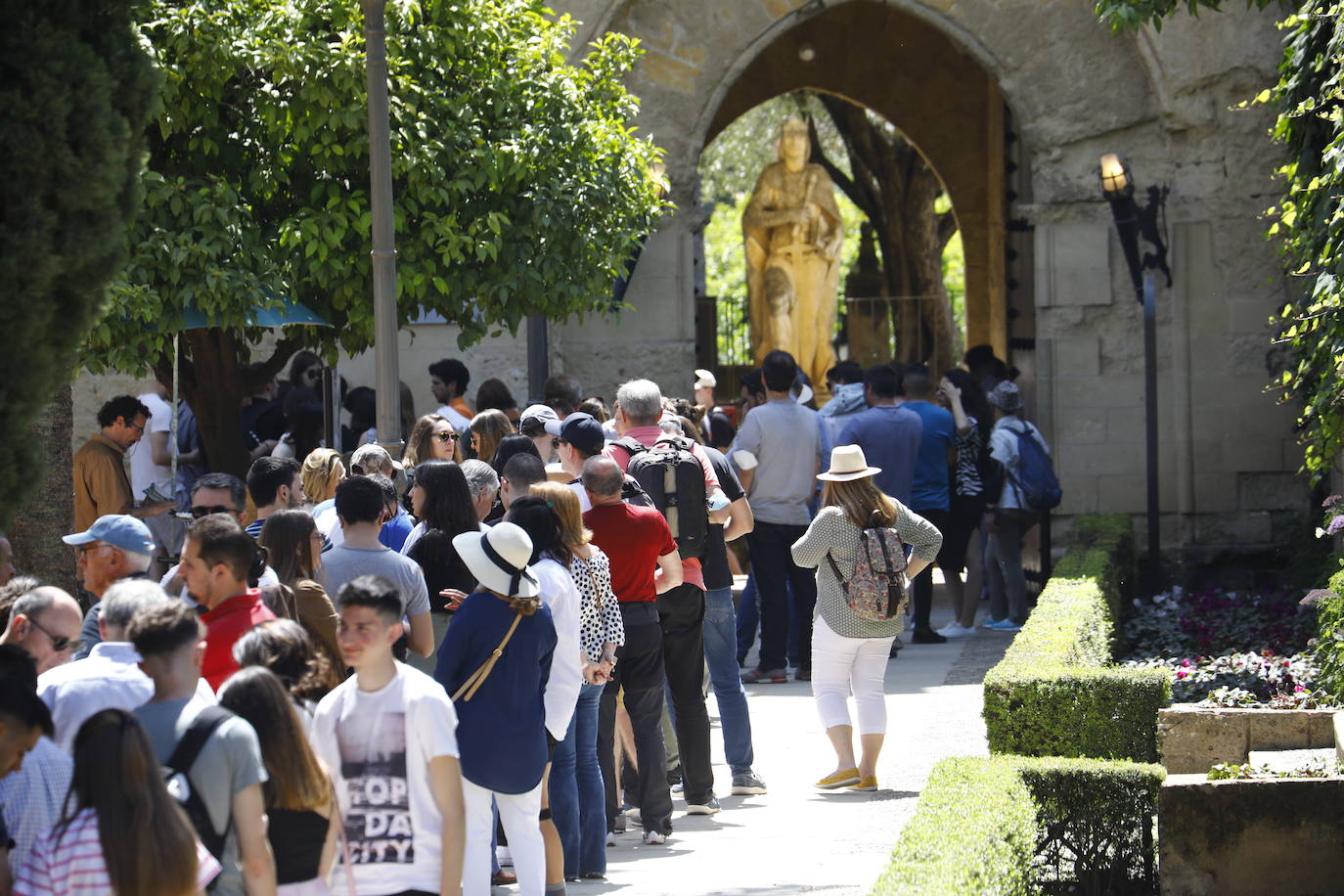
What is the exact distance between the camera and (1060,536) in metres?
15.1

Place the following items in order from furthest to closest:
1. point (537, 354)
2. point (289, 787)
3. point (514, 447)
Result: point (537, 354) < point (514, 447) < point (289, 787)

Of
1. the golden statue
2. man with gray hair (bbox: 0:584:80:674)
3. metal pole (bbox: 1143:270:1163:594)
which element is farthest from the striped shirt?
the golden statue

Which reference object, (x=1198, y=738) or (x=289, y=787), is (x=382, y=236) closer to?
(x=1198, y=738)

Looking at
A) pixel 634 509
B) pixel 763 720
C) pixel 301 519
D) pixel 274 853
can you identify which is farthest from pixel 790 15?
pixel 274 853

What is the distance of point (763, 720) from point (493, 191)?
11.0 ft

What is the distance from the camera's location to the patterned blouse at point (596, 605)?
21.8 feet

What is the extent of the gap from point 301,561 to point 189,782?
204cm

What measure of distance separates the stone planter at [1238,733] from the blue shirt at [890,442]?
11.8 ft

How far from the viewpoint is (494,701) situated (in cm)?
573

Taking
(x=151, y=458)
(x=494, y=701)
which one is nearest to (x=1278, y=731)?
(x=494, y=701)

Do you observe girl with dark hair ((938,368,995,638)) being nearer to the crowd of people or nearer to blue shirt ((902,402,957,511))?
blue shirt ((902,402,957,511))

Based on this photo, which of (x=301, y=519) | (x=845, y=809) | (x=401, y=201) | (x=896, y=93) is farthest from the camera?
(x=896, y=93)

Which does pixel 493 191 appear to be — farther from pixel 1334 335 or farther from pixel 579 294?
pixel 1334 335

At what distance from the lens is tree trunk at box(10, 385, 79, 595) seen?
7.88m
